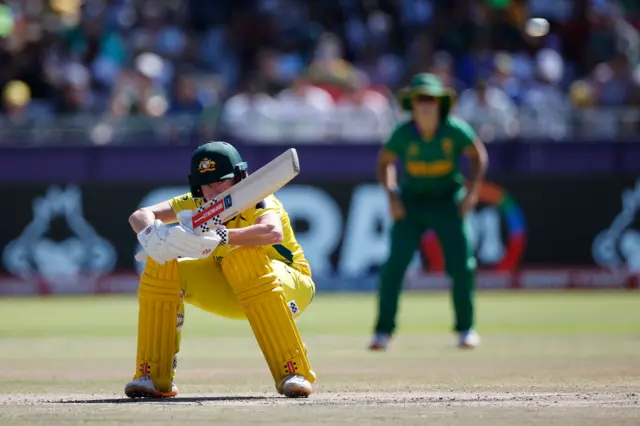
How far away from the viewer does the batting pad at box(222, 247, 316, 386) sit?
675cm

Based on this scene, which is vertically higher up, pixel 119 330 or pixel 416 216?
pixel 416 216

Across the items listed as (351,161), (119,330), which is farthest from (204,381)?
(351,161)

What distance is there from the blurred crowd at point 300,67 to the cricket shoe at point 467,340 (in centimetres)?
724

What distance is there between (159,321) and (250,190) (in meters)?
0.81

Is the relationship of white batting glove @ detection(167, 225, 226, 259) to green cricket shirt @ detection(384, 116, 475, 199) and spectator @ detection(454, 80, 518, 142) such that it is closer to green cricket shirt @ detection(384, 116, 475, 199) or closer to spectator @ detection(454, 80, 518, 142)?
green cricket shirt @ detection(384, 116, 475, 199)

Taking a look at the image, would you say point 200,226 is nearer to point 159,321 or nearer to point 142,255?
point 142,255

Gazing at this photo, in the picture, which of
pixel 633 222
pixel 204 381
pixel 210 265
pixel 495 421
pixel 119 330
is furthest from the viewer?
pixel 633 222

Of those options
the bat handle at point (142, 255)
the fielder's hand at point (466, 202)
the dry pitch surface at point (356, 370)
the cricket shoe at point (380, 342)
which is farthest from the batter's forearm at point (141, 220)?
the fielder's hand at point (466, 202)

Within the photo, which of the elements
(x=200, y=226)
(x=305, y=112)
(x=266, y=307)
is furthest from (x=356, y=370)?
(x=305, y=112)

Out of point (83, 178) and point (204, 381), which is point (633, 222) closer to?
point (83, 178)

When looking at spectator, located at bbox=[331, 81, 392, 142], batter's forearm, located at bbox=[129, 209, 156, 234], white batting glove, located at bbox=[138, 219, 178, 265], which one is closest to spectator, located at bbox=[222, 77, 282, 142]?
spectator, located at bbox=[331, 81, 392, 142]

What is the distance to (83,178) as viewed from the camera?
705 inches

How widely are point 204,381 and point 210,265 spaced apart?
3.87 ft

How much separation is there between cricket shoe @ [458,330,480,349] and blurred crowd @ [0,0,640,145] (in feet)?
23.7
